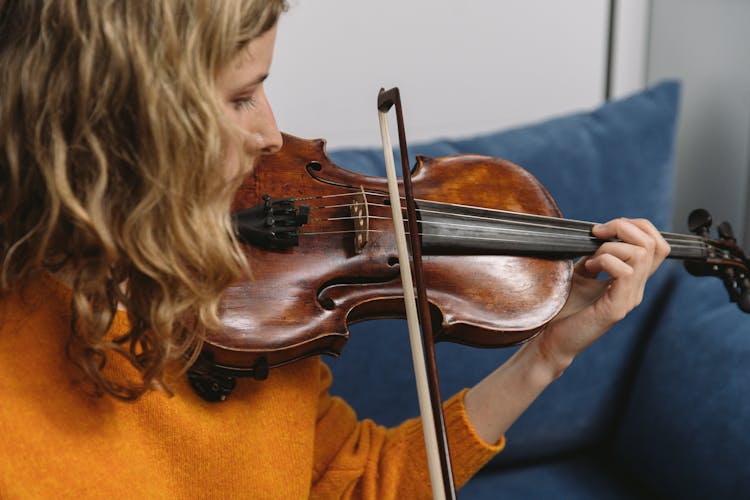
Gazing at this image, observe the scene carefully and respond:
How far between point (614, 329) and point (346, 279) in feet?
2.05

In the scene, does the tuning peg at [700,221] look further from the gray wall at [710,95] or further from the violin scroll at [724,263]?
the gray wall at [710,95]

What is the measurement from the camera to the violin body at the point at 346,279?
2.35 ft

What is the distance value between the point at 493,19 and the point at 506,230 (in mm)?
835

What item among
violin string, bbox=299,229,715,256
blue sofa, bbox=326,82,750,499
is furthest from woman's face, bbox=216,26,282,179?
blue sofa, bbox=326,82,750,499

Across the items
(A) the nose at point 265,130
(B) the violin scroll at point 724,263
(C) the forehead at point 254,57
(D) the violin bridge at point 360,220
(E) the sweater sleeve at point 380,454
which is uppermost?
(C) the forehead at point 254,57

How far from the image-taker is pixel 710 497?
1.08 metres

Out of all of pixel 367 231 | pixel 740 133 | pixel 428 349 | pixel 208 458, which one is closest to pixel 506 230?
pixel 367 231

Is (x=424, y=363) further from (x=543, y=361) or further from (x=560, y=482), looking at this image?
(x=560, y=482)

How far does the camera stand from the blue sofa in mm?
1106

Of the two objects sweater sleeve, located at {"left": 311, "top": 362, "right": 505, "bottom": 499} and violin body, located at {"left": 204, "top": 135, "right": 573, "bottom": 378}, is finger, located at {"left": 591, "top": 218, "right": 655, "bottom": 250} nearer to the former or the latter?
violin body, located at {"left": 204, "top": 135, "right": 573, "bottom": 378}

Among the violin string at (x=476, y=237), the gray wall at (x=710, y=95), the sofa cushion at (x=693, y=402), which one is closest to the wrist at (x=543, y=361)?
the violin string at (x=476, y=237)

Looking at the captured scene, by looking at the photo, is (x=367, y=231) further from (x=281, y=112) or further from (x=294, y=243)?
(x=281, y=112)

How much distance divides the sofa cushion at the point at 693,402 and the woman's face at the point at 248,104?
75 centimetres

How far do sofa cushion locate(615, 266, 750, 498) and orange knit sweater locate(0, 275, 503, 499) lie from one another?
1.29ft
